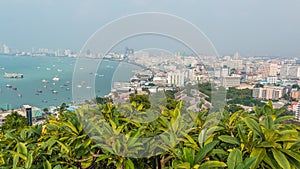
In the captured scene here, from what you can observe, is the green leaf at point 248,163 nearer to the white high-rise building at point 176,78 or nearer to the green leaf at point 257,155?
the green leaf at point 257,155

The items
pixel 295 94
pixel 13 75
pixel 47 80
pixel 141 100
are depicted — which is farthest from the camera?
pixel 13 75

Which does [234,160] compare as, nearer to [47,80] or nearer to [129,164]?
[129,164]

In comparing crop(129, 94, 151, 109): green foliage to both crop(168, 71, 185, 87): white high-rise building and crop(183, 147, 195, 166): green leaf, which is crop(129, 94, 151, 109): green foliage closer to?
crop(168, 71, 185, 87): white high-rise building

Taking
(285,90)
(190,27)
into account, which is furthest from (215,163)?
(285,90)

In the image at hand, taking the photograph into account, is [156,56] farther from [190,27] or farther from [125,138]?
[125,138]

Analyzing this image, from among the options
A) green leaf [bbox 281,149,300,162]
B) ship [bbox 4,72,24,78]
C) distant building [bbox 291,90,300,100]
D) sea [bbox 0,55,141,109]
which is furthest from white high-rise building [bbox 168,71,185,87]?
ship [bbox 4,72,24,78]

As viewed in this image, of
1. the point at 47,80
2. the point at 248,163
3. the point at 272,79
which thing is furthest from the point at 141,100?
the point at 47,80
